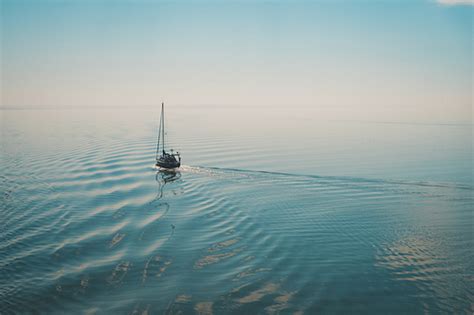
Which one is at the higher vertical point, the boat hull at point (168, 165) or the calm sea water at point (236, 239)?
the boat hull at point (168, 165)

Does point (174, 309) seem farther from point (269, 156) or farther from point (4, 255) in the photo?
point (269, 156)

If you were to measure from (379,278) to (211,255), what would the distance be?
13426 millimetres

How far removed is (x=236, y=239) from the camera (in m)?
32.4

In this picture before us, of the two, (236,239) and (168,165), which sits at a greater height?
(168,165)

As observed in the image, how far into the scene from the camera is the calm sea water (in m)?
23.0

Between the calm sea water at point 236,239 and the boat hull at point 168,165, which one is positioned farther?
the boat hull at point 168,165

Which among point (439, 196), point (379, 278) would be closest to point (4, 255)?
point (379, 278)

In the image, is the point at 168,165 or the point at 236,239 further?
the point at 168,165

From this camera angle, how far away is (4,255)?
28.2m

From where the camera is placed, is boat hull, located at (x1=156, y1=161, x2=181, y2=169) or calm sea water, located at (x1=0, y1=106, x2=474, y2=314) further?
boat hull, located at (x1=156, y1=161, x2=181, y2=169)

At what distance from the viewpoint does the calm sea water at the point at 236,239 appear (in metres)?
23.0

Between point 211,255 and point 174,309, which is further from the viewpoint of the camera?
point 211,255

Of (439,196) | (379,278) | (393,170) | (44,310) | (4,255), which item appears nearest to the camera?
(44,310)

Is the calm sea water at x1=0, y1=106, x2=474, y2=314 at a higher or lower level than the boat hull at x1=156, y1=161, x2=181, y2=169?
lower
